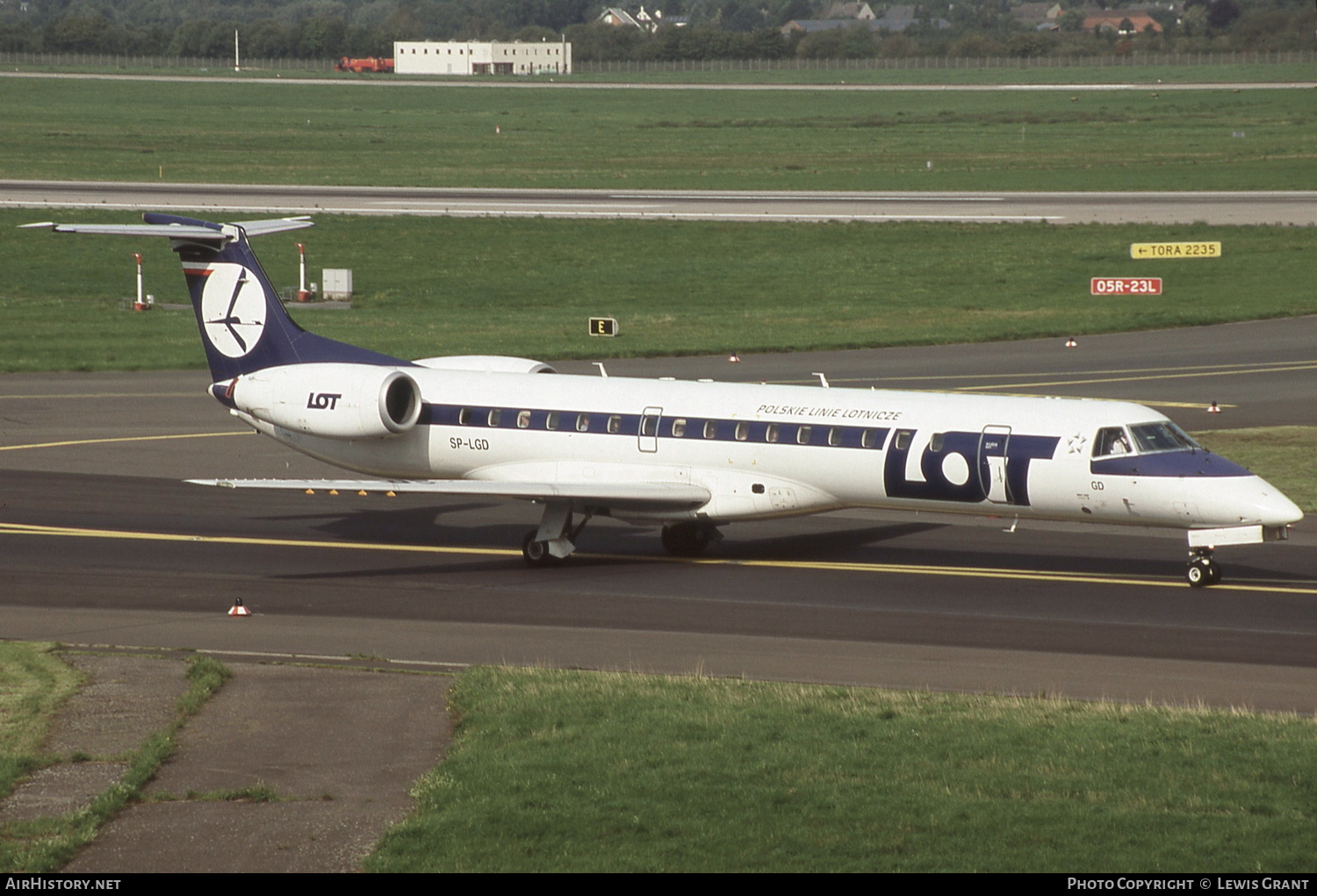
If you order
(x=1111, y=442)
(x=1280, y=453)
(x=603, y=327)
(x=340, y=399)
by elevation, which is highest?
(x=603, y=327)

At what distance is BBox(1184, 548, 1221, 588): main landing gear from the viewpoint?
82.5 ft

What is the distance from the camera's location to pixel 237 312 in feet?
102

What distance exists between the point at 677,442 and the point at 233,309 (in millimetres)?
9197

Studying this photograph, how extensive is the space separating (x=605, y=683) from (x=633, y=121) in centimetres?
12492

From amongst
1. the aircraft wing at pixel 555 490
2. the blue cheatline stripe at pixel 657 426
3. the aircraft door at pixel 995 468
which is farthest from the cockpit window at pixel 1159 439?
the aircraft wing at pixel 555 490

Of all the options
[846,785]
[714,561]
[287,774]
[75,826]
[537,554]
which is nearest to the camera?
[75,826]

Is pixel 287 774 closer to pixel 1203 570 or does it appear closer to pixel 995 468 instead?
pixel 995 468

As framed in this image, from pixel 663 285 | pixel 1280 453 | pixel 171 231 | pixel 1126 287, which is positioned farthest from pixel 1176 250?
pixel 171 231

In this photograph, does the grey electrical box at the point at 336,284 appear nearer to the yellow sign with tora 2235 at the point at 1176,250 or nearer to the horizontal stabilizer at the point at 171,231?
the horizontal stabilizer at the point at 171,231

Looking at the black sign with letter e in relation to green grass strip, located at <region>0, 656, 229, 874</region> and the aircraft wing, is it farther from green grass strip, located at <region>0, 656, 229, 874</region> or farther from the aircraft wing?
green grass strip, located at <region>0, 656, 229, 874</region>

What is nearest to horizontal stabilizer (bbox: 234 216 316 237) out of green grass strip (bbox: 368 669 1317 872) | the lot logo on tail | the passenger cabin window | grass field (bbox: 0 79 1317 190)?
the lot logo on tail

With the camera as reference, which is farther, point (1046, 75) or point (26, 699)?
point (1046, 75)

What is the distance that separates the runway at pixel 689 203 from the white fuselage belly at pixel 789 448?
49028 millimetres
